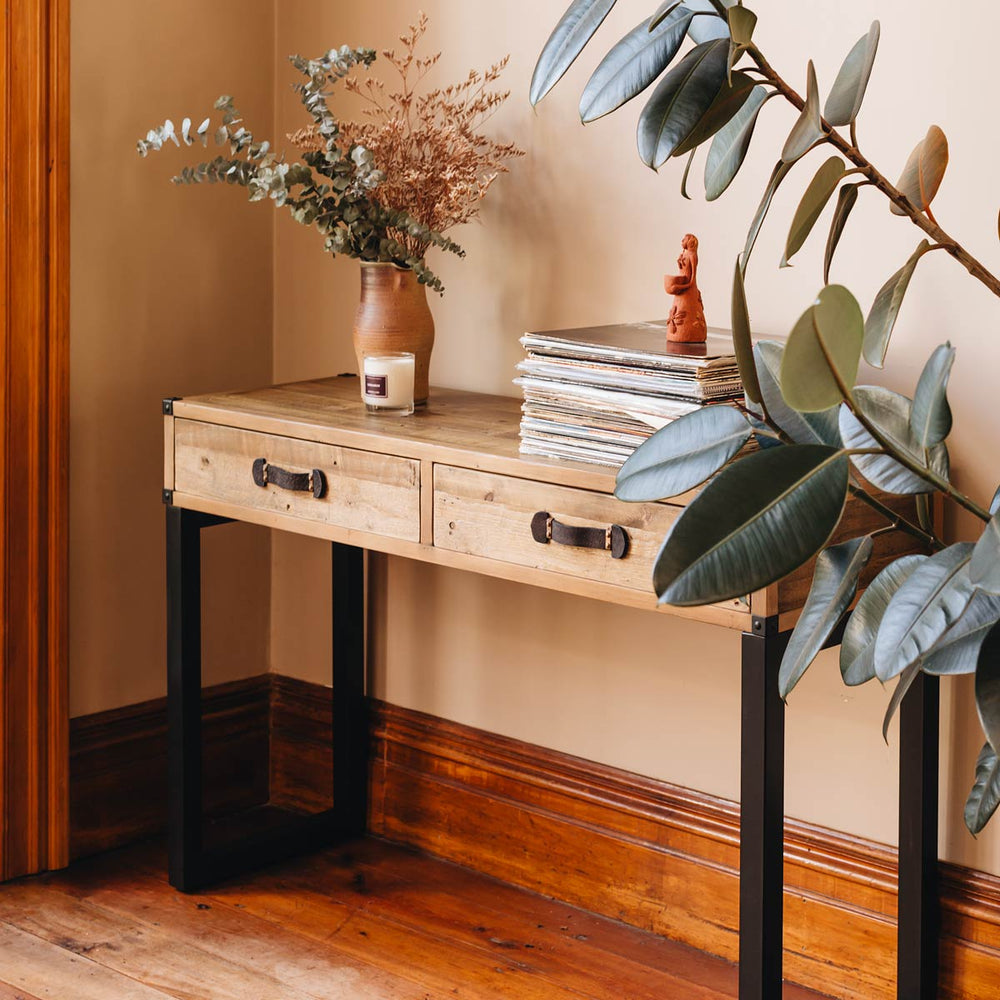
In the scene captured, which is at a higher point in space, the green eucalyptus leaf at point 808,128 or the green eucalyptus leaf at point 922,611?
the green eucalyptus leaf at point 808,128

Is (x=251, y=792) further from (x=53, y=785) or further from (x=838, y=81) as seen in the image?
(x=838, y=81)

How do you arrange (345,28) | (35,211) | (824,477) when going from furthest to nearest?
(345,28), (35,211), (824,477)

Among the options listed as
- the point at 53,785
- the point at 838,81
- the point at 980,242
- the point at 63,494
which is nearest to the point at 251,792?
the point at 53,785

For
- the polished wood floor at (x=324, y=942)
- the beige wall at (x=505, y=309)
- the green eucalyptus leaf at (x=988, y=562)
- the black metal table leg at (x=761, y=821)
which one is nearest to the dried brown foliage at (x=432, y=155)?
the beige wall at (x=505, y=309)

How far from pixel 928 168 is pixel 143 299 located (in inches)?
65.7

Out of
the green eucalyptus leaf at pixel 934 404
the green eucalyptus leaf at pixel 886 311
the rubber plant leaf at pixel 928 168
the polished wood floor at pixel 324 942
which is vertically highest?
the rubber plant leaf at pixel 928 168

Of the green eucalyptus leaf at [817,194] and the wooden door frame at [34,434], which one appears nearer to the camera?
the green eucalyptus leaf at [817,194]

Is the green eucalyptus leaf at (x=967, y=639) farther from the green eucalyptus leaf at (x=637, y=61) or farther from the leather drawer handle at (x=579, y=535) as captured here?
the leather drawer handle at (x=579, y=535)

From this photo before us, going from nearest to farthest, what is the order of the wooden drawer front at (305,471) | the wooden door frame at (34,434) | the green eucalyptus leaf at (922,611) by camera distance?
1. the green eucalyptus leaf at (922,611)
2. the wooden drawer front at (305,471)
3. the wooden door frame at (34,434)

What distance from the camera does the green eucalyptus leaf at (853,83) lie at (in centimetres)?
112

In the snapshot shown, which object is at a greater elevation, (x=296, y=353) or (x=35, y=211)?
(x=35, y=211)

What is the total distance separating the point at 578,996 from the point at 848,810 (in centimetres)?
50

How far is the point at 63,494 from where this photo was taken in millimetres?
2363

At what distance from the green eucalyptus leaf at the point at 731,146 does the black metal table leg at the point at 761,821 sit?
0.55 meters
